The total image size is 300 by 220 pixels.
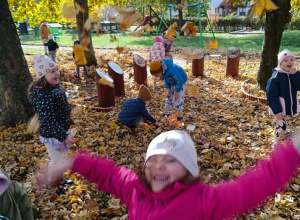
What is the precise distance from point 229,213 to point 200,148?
319 centimetres

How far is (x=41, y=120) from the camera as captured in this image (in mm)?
2957

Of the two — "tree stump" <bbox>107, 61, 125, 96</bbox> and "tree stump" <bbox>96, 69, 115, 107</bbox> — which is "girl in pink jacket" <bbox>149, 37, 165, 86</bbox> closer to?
"tree stump" <bbox>107, 61, 125, 96</bbox>

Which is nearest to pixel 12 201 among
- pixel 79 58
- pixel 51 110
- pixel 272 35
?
pixel 51 110

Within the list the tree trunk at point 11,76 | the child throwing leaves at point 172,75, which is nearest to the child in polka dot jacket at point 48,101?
the child throwing leaves at point 172,75

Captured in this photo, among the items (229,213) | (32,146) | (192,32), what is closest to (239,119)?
(32,146)

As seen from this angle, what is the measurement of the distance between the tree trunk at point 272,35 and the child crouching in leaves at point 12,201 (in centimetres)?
647

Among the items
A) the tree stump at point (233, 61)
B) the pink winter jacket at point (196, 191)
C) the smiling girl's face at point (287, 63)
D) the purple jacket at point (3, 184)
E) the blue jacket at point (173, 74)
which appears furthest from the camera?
the tree stump at point (233, 61)

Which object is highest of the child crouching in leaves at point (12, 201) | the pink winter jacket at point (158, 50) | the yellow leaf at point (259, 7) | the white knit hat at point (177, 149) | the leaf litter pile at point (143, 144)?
the yellow leaf at point (259, 7)

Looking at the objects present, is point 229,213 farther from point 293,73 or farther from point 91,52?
point 91,52

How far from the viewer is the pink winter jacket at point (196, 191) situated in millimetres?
1277

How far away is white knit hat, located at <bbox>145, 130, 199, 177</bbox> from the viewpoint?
149cm

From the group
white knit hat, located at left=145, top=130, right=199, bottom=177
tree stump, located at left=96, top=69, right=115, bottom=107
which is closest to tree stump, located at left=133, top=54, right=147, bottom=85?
tree stump, located at left=96, top=69, right=115, bottom=107

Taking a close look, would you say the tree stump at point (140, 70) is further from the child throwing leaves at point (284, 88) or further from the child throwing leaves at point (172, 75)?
the child throwing leaves at point (284, 88)

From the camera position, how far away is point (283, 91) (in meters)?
3.92
